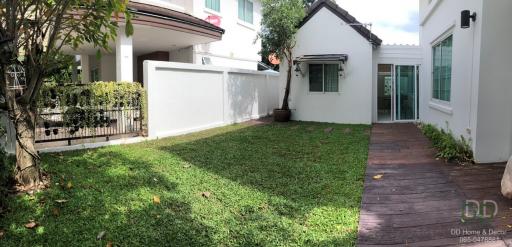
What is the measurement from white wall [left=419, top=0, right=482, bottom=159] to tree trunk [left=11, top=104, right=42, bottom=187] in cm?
740

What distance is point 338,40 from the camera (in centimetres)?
1469

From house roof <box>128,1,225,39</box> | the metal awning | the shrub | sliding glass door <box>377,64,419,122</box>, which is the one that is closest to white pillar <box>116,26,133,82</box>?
house roof <box>128,1,225,39</box>

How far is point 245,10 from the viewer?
20109 millimetres

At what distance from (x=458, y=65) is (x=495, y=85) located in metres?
1.57

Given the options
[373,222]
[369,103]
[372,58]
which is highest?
[372,58]

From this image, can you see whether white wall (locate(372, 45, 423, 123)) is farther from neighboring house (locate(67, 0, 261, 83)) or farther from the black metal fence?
the black metal fence

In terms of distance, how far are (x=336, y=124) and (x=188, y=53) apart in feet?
21.4

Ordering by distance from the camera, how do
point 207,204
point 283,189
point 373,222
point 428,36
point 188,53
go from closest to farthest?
point 373,222 → point 207,204 → point 283,189 → point 428,36 → point 188,53

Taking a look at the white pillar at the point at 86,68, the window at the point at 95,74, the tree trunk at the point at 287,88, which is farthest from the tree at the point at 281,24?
the white pillar at the point at 86,68

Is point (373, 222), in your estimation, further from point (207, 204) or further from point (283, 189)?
point (207, 204)

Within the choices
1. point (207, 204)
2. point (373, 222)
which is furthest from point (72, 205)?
point (373, 222)

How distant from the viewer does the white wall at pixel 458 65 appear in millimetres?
7262

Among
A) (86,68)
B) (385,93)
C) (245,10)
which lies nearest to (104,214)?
(385,93)

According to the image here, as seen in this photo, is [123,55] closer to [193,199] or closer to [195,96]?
[195,96]
